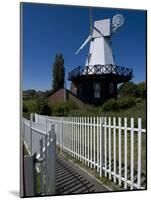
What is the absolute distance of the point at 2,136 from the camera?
4.95m

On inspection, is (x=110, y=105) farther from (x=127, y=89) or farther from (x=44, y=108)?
(x=44, y=108)

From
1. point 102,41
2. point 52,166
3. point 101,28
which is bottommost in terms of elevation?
point 52,166

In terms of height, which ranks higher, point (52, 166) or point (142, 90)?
point (142, 90)

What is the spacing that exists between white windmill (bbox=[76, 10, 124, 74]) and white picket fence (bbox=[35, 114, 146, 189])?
776mm

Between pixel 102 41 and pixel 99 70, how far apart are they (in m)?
0.38

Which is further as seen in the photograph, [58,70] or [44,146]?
[58,70]

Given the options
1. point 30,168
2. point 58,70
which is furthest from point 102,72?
point 30,168

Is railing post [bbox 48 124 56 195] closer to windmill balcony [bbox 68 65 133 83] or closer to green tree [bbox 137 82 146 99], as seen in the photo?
windmill balcony [bbox 68 65 133 83]

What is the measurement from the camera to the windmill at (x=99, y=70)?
211 inches

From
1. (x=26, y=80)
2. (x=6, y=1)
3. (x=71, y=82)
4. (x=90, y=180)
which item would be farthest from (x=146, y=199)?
(x=6, y=1)

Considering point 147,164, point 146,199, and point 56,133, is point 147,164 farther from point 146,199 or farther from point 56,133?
point 56,133

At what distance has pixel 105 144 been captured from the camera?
5.73 m

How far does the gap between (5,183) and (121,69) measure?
6.69 ft

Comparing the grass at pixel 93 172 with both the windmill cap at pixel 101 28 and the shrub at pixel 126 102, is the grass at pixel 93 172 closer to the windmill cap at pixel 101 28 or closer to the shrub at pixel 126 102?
the shrub at pixel 126 102
